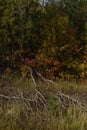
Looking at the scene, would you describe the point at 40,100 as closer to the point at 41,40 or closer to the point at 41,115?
the point at 41,115

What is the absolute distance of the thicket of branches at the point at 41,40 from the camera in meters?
10.0

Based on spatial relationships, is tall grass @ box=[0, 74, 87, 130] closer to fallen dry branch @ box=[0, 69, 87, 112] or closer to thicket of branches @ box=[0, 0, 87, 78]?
fallen dry branch @ box=[0, 69, 87, 112]

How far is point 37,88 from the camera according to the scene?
349 inches

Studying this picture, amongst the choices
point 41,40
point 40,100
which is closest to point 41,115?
point 40,100

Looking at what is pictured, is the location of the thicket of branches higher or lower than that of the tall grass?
higher

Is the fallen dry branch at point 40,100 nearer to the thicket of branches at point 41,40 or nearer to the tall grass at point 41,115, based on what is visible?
the tall grass at point 41,115

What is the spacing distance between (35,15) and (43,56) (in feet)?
3.87

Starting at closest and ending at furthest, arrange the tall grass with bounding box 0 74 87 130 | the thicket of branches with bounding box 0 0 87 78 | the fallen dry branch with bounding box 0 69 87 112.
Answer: the tall grass with bounding box 0 74 87 130, the fallen dry branch with bounding box 0 69 87 112, the thicket of branches with bounding box 0 0 87 78

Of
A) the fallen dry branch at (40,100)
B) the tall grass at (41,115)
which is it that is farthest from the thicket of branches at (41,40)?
the fallen dry branch at (40,100)

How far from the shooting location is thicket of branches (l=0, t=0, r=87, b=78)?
10008 mm

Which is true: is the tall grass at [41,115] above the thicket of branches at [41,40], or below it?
below

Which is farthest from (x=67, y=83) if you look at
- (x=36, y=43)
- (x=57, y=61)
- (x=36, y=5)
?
(x=36, y=5)

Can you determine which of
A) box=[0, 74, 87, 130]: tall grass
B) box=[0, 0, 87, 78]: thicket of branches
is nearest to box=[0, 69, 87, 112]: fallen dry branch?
box=[0, 74, 87, 130]: tall grass

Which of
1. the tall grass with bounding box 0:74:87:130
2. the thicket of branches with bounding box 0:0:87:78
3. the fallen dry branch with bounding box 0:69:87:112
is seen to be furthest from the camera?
the thicket of branches with bounding box 0:0:87:78
